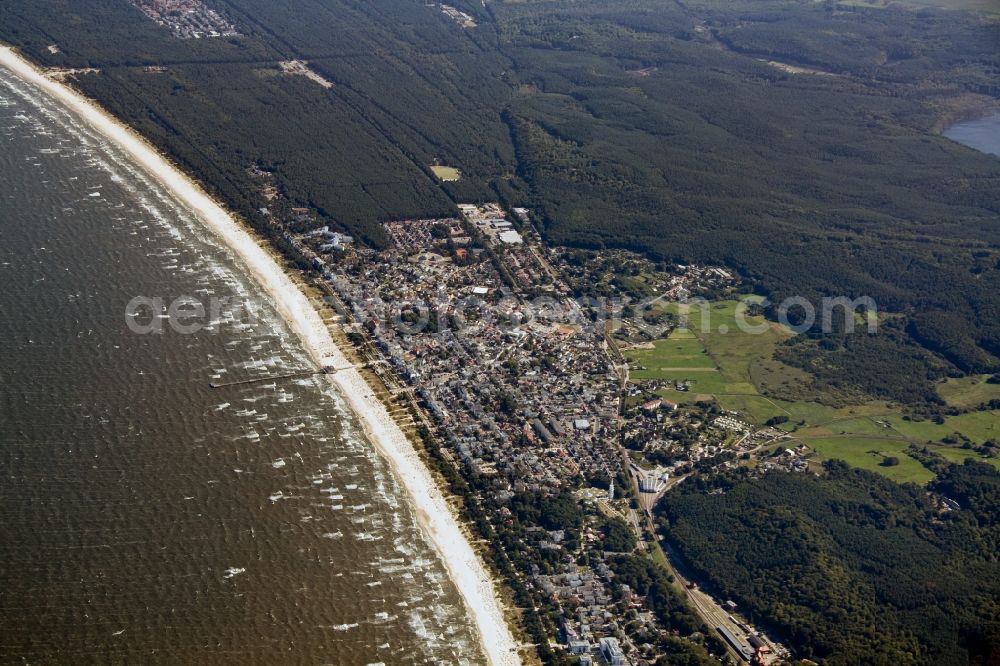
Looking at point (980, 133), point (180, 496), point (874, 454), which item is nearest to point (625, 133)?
point (980, 133)

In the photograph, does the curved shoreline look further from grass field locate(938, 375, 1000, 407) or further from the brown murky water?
grass field locate(938, 375, 1000, 407)

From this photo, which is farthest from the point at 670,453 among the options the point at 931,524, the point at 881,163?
the point at 881,163

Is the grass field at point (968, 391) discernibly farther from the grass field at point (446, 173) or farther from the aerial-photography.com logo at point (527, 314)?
the grass field at point (446, 173)

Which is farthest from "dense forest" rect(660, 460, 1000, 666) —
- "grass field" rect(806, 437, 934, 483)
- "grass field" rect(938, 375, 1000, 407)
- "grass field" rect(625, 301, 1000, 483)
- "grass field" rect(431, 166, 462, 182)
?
"grass field" rect(431, 166, 462, 182)

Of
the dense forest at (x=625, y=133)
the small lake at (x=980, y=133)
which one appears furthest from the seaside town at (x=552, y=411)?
the small lake at (x=980, y=133)

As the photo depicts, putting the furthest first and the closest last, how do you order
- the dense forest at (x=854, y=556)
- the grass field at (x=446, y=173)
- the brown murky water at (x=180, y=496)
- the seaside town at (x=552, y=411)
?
the grass field at (x=446, y=173)
the seaside town at (x=552, y=411)
the dense forest at (x=854, y=556)
the brown murky water at (x=180, y=496)

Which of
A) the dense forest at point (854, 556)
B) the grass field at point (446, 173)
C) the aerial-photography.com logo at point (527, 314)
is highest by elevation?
the grass field at point (446, 173)

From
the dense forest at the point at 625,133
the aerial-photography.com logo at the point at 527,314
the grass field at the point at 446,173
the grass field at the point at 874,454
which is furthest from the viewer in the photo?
the grass field at the point at 446,173
